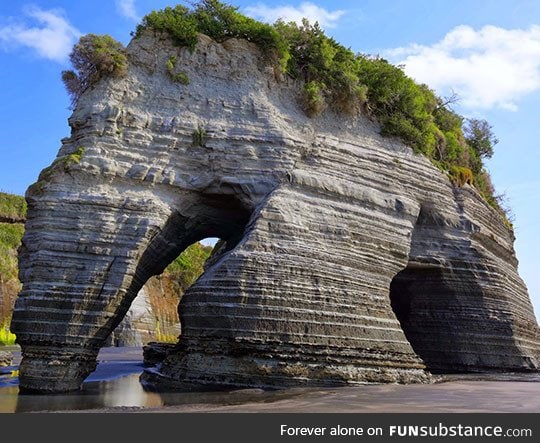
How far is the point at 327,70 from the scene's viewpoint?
54.9 ft

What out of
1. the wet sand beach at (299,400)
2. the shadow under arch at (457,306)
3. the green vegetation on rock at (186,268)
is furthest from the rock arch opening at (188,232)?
the green vegetation on rock at (186,268)

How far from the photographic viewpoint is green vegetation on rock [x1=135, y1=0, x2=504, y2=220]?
16.0 m

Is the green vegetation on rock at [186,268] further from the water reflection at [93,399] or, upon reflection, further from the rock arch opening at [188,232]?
the water reflection at [93,399]

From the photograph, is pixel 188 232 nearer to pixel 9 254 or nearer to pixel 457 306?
pixel 457 306

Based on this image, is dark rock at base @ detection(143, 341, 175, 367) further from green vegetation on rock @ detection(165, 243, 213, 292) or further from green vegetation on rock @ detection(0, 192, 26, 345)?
green vegetation on rock @ detection(165, 243, 213, 292)

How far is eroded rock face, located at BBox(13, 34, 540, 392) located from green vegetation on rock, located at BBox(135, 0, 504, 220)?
465 mm

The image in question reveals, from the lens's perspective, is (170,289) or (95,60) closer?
(95,60)

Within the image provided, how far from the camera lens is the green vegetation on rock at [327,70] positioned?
16.0 metres

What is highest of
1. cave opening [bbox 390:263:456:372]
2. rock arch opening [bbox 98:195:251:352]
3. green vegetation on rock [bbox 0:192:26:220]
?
green vegetation on rock [bbox 0:192:26:220]

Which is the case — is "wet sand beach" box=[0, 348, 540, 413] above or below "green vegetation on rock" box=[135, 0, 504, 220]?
below

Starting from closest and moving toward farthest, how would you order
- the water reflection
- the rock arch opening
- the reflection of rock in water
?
the water reflection, the reflection of rock in water, the rock arch opening

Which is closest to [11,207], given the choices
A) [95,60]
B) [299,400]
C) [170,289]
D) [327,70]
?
[170,289]

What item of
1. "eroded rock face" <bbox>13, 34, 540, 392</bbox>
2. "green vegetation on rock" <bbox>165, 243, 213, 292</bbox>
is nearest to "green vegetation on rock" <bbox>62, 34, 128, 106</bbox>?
"eroded rock face" <bbox>13, 34, 540, 392</bbox>

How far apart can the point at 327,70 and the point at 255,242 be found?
657 centimetres
